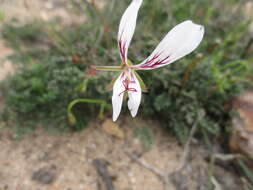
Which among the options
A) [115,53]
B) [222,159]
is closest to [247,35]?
[222,159]

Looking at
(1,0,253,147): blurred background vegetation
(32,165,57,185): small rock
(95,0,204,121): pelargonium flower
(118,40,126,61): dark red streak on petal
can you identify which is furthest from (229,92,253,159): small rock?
(32,165,57,185): small rock

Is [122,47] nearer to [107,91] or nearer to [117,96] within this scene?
[117,96]

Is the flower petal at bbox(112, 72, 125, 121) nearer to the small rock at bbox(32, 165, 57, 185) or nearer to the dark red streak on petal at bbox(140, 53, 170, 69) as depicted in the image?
the dark red streak on petal at bbox(140, 53, 170, 69)

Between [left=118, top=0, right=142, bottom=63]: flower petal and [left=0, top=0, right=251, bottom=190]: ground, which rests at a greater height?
[left=118, top=0, right=142, bottom=63]: flower petal

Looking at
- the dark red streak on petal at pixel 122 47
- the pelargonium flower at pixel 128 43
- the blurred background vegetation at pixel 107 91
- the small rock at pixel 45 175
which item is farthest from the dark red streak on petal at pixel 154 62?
the small rock at pixel 45 175

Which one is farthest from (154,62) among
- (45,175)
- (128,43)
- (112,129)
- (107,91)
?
(45,175)

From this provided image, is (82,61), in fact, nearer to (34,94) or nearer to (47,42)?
(34,94)

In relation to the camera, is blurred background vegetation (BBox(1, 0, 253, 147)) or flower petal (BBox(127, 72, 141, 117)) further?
blurred background vegetation (BBox(1, 0, 253, 147))
